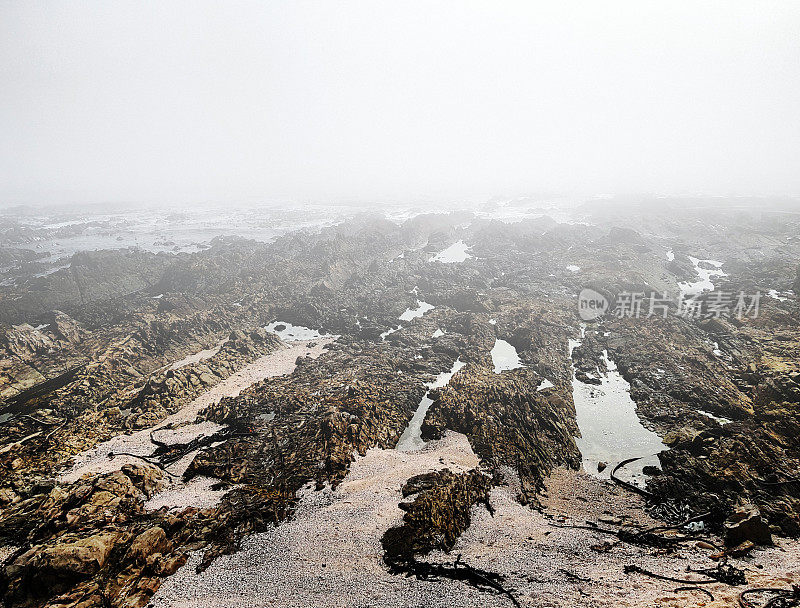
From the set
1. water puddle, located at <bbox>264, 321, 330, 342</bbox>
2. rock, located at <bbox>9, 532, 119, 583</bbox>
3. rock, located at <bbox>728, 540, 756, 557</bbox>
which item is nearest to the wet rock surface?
rock, located at <bbox>9, 532, 119, 583</bbox>

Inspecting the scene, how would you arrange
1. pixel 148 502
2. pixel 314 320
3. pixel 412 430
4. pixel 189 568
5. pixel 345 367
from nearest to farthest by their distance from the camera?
pixel 189 568, pixel 148 502, pixel 412 430, pixel 345 367, pixel 314 320

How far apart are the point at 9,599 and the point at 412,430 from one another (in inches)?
874

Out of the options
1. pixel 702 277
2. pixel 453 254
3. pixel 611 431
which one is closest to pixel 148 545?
pixel 611 431

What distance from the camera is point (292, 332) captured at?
4662cm

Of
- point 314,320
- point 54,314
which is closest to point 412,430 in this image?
point 314,320

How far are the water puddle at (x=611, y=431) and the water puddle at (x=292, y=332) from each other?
31.3 metres

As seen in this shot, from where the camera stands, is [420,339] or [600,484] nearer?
[600,484]

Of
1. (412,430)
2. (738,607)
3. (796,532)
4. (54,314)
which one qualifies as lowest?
(412,430)

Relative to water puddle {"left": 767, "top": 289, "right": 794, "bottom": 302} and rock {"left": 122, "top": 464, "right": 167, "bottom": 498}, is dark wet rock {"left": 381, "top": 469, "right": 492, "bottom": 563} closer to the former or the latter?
rock {"left": 122, "top": 464, "right": 167, "bottom": 498}

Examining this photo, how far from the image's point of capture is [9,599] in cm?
1320

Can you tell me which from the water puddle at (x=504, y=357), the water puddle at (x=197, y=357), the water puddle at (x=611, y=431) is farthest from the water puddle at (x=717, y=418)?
the water puddle at (x=197, y=357)

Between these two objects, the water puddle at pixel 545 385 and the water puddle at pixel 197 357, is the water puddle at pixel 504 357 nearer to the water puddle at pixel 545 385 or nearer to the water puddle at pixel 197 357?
the water puddle at pixel 545 385

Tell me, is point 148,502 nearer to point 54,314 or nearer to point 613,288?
point 54,314

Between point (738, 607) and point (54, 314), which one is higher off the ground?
point (54, 314)
